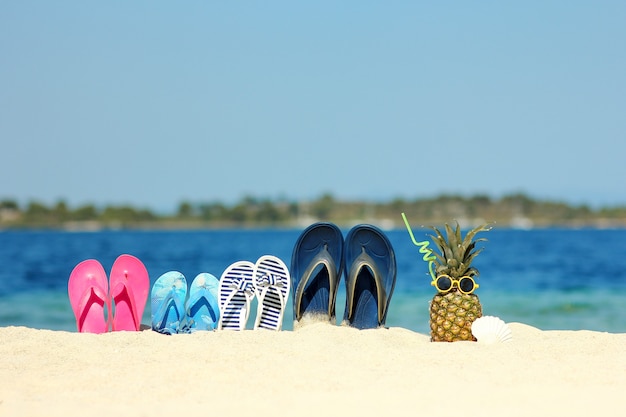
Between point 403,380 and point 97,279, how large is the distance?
318 cm

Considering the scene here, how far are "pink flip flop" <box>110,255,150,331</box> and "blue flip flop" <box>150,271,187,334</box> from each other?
187 millimetres

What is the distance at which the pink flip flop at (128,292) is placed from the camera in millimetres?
6594

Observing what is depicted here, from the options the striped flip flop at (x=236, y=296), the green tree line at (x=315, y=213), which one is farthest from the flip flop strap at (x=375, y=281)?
the green tree line at (x=315, y=213)

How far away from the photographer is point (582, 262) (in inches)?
1015

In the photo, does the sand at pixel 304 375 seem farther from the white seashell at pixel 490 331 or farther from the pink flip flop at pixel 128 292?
the pink flip flop at pixel 128 292

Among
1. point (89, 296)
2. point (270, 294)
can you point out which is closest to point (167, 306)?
point (89, 296)

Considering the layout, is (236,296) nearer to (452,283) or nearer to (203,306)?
(203,306)

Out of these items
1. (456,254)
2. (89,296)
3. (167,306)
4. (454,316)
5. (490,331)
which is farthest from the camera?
(89,296)

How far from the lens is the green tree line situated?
84.4 metres

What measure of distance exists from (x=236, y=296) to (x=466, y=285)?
6.15 ft

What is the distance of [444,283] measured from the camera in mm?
6141

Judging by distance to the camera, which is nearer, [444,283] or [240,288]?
[444,283]

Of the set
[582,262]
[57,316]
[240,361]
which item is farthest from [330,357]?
[582,262]

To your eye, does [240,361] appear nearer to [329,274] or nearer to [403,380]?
[403,380]
